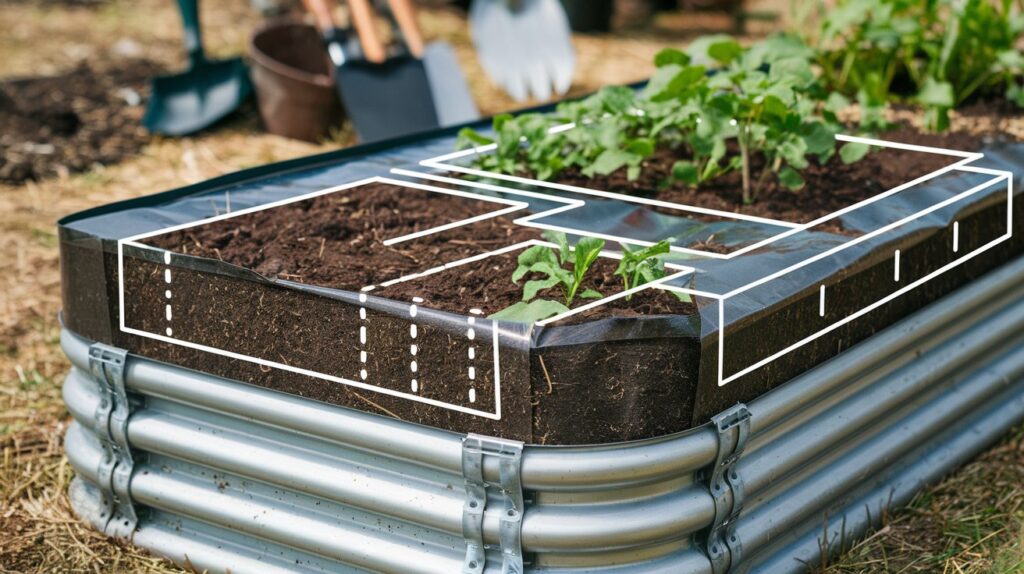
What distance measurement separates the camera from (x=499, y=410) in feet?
5.86

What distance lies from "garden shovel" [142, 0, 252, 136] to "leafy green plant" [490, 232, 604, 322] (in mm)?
2806

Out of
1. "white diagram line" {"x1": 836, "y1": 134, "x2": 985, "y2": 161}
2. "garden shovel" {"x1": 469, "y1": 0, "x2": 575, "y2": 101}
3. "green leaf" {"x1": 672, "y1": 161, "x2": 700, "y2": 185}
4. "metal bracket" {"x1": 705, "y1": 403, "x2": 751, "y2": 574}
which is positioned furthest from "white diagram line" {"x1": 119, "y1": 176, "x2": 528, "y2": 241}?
"garden shovel" {"x1": 469, "y1": 0, "x2": 575, "y2": 101}

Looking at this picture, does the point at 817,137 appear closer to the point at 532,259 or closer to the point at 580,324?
the point at 532,259

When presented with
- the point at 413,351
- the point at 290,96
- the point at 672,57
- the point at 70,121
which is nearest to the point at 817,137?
the point at 672,57

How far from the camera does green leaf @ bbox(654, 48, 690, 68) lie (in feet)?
8.80

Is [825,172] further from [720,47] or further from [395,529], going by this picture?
[395,529]

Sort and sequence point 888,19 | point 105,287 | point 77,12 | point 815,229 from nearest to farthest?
point 105,287
point 815,229
point 888,19
point 77,12

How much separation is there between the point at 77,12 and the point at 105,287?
510 centimetres

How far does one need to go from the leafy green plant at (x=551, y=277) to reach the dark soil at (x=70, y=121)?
267 cm

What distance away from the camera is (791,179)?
8.39ft

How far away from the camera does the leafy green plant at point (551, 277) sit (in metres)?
1.87

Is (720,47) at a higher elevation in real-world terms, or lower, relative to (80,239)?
higher

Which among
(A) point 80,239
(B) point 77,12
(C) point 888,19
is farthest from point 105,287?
(B) point 77,12

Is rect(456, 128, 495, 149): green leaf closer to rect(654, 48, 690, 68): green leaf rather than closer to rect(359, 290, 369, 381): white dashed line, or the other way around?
rect(654, 48, 690, 68): green leaf
